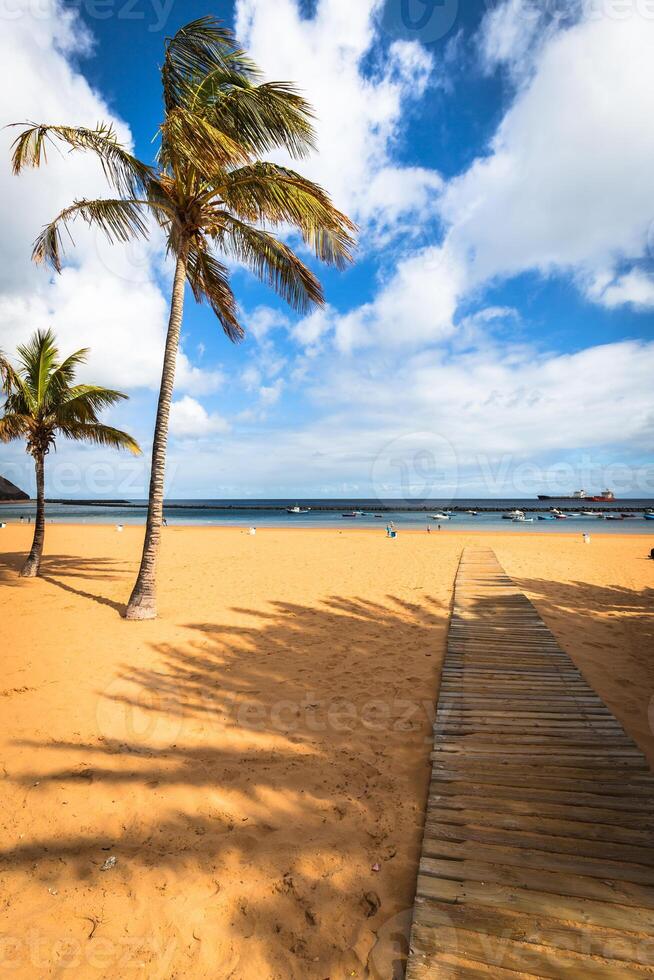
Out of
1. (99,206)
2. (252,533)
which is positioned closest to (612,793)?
(99,206)

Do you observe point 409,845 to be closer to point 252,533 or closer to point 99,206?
point 99,206

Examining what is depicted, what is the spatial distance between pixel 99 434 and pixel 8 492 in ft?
475

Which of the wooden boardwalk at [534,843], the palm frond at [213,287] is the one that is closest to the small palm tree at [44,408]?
the palm frond at [213,287]

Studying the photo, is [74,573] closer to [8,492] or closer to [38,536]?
[38,536]

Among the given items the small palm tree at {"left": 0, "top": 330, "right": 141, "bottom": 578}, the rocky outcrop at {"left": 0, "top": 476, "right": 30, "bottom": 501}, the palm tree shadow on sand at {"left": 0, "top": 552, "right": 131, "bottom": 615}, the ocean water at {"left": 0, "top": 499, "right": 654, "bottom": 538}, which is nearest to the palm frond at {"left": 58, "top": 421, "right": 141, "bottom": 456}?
the small palm tree at {"left": 0, "top": 330, "right": 141, "bottom": 578}

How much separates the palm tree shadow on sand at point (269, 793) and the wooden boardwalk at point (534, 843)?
0.25 meters

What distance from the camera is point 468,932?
2.35 metres

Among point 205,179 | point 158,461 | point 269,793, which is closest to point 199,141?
point 205,179

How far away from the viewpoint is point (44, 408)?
1262 centimetres

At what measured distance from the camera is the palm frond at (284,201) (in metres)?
7.48

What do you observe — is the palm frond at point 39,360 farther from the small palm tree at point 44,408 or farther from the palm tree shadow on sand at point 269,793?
the palm tree shadow on sand at point 269,793

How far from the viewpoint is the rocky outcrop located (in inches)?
4860

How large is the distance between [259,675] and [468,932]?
4060mm

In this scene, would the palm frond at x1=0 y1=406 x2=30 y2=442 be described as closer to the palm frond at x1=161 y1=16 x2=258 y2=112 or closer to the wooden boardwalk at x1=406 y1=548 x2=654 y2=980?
the palm frond at x1=161 y1=16 x2=258 y2=112
